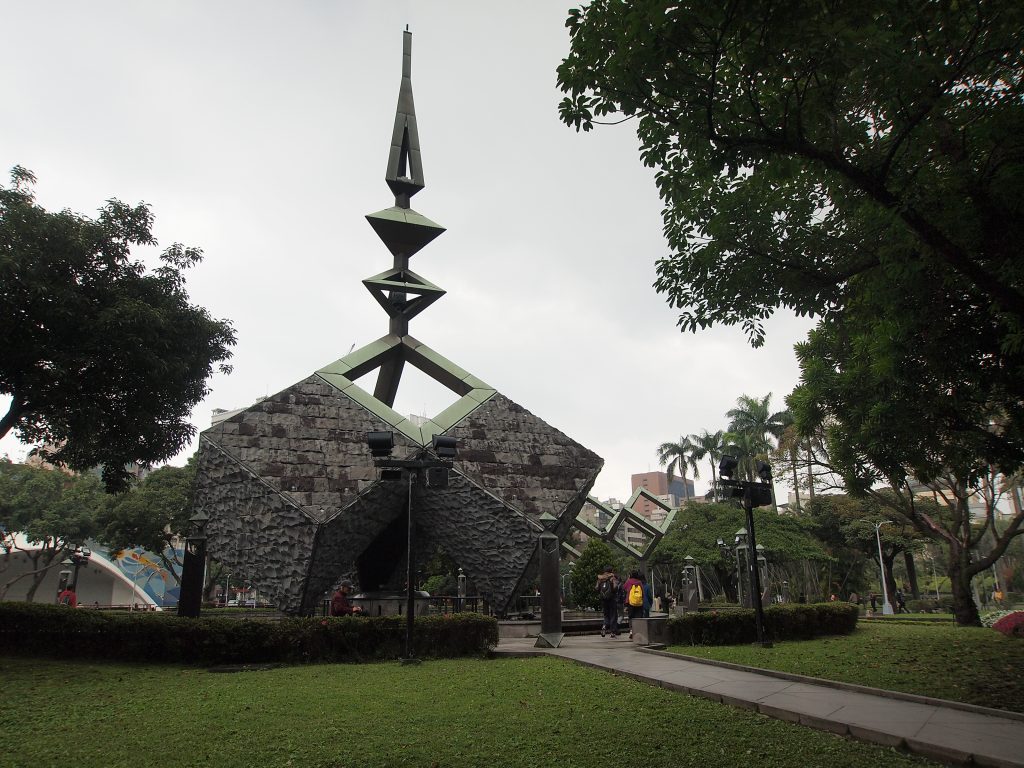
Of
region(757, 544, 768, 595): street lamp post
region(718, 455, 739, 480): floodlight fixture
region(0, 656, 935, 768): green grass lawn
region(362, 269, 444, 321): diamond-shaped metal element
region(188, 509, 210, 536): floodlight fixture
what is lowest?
region(0, 656, 935, 768): green grass lawn

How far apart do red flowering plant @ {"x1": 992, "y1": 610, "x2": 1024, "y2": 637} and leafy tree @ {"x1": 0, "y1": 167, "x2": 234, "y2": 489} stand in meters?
19.7

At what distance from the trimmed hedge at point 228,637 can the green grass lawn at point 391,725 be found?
154cm

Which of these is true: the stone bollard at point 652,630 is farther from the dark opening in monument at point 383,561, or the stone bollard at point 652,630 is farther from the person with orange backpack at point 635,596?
the dark opening in monument at point 383,561

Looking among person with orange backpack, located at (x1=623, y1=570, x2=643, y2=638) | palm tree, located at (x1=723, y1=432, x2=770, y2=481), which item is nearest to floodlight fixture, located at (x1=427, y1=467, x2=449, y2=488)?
person with orange backpack, located at (x1=623, y1=570, x2=643, y2=638)

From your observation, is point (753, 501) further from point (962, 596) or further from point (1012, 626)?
point (962, 596)

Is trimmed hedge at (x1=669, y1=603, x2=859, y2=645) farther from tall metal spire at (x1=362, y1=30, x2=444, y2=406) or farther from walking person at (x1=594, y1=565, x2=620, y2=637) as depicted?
tall metal spire at (x1=362, y1=30, x2=444, y2=406)

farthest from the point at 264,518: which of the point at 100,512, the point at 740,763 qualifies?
the point at 100,512

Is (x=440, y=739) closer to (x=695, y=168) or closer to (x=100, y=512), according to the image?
(x=695, y=168)

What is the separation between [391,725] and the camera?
21.2ft

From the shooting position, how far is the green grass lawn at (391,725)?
5367mm

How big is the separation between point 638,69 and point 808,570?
41.0 m

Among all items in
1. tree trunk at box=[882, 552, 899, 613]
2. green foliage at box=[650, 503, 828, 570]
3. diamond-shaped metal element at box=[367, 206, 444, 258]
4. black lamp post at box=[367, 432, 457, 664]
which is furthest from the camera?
green foliage at box=[650, 503, 828, 570]

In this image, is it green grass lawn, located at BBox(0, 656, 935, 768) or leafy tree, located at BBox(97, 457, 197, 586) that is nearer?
green grass lawn, located at BBox(0, 656, 935, 768)

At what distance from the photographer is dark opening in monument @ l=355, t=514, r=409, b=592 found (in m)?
20.8
